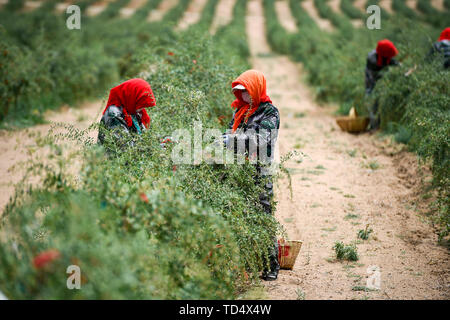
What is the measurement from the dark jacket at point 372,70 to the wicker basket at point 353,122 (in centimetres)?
52

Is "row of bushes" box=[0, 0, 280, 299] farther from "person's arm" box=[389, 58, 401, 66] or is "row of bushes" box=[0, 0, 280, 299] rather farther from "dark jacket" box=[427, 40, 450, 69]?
"person's arm" box=[389, 58, 401, 66]

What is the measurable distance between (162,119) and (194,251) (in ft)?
5.69

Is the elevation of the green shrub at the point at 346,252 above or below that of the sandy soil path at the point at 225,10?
below

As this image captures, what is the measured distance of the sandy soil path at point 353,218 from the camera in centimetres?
375

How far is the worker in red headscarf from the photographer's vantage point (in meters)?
4.05

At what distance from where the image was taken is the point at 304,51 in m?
16.5

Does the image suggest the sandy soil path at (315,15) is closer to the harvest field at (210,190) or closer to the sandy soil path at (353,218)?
the harvest field at (210,190)

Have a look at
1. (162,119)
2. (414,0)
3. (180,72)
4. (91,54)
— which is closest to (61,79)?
(91,54)

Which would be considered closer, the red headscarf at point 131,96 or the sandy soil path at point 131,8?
the red headscarf at point 131,96

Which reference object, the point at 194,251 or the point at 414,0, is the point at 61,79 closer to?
the point at 194,251

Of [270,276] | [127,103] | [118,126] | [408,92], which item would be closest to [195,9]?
[408,92]

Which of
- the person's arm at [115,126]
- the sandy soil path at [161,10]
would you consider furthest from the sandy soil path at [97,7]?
the person's arm at [115,126]

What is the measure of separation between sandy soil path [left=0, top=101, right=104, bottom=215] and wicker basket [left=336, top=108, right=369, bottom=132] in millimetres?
4530

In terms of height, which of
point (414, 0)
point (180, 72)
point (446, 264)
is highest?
point (414, 0)
